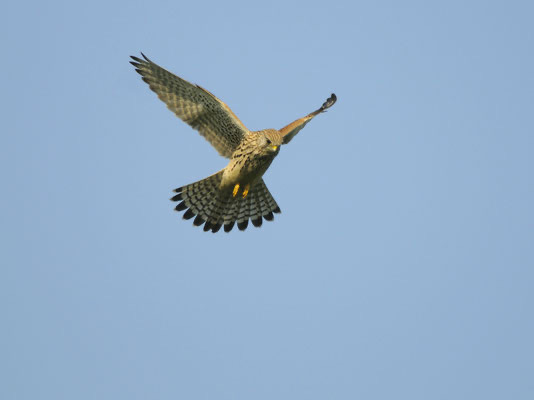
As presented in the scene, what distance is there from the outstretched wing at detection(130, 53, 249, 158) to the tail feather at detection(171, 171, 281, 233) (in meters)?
0.64

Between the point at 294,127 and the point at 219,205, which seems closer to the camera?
the point at 294,127

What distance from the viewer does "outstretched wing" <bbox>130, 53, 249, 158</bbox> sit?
12.6m

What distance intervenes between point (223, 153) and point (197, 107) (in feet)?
2.67

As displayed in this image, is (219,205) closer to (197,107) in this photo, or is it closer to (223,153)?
(223,153)

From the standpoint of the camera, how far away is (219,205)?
13.9 metres

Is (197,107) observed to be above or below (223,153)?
above

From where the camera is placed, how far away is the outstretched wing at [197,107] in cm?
1259

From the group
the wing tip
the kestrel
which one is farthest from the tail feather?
the wing tip

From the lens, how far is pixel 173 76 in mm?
12531

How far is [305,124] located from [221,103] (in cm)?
172

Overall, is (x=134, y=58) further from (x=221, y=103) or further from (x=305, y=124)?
(x=305, y=124)

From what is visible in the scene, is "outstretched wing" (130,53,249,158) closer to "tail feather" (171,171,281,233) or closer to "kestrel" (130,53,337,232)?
"kestrel" (130,53,337,232)

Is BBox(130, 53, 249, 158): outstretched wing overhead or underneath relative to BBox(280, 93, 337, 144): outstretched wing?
underneath

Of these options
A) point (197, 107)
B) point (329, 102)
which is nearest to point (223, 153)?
point (197, 107)
